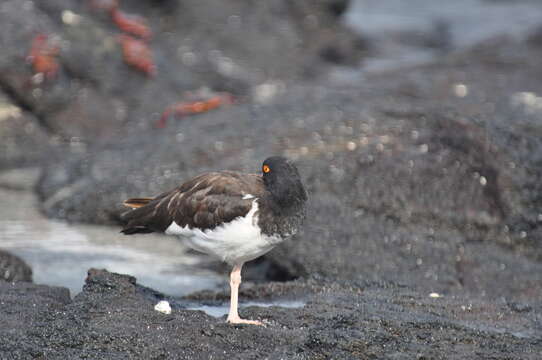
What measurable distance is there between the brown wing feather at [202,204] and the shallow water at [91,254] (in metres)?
1.48

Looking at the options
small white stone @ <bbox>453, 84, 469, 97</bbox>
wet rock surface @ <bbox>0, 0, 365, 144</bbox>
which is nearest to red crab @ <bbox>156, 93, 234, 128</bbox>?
wet rock surface @ <bbox>0, 0, 365, 144</bbox>

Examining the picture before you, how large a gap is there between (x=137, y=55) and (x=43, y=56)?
6.55 ft

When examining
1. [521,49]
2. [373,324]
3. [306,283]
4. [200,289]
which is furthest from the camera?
[521,49]

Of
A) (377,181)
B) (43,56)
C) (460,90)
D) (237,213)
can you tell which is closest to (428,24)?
(460,90)

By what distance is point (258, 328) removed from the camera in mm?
5727

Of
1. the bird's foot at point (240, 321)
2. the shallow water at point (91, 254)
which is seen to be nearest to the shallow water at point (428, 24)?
the shallow water at point (91, 254)

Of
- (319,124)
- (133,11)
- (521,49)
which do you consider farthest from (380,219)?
(521,49)

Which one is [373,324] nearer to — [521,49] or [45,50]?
[45,50]

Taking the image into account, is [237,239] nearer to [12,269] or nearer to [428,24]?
[12,269]

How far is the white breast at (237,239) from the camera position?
236 inches

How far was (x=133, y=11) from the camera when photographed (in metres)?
17.9

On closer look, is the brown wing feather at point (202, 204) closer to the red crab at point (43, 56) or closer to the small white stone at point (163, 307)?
the small white stone at point (163, 307)

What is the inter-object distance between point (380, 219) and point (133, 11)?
411 inches

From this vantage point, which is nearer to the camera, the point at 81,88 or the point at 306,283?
the point at 306,283
